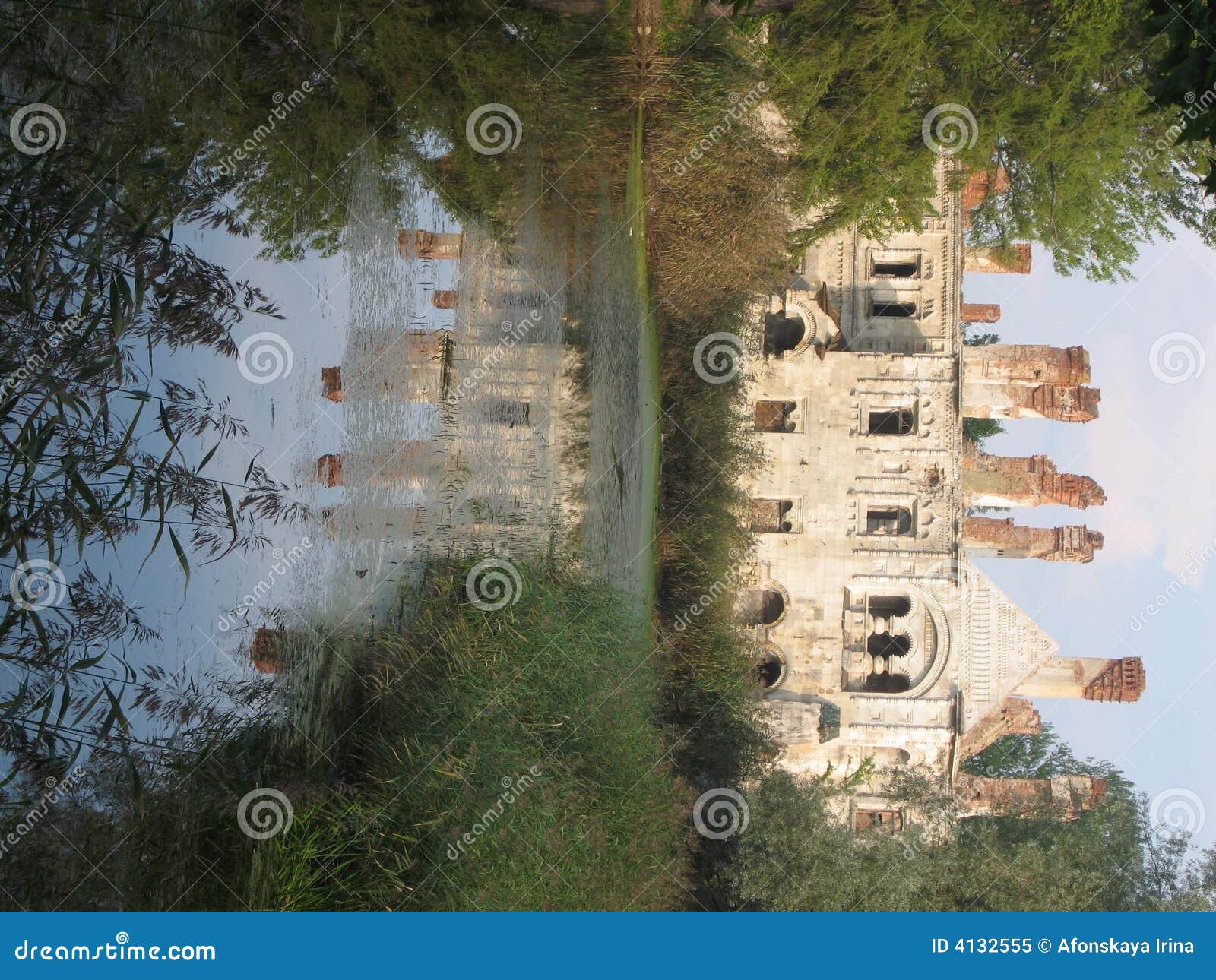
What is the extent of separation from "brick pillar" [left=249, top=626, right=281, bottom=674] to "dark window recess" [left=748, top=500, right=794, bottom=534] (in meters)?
11.6

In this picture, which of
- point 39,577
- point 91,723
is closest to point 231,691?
point 91,723

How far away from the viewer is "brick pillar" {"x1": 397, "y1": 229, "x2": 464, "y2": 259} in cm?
1509

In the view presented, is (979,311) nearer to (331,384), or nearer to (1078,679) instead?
(1078,679)

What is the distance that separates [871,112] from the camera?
58.1 feet

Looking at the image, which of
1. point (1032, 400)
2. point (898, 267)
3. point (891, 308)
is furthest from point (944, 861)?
point (898, 267)

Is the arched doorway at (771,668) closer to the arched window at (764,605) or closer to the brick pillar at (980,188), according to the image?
the arched window at (764,605)

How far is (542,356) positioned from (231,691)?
7.69 metres

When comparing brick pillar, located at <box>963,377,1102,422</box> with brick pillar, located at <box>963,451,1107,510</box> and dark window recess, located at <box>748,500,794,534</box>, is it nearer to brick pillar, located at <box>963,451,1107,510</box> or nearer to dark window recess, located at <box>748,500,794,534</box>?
brick pillar, located at <box>963,451,1107,510</box>

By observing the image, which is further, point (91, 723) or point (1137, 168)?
point (1137, 168)

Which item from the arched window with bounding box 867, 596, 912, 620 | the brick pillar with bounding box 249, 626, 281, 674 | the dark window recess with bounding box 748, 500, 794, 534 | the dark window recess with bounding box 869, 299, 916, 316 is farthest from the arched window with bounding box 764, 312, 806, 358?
the brick pillar with bounding box 249, 626, 281, 674

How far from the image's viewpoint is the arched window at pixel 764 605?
20703mm

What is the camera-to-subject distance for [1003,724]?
71.8 ft

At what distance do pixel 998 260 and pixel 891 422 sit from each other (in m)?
4.17

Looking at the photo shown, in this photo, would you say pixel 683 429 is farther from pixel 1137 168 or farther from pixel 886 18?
pixel 1137 168
